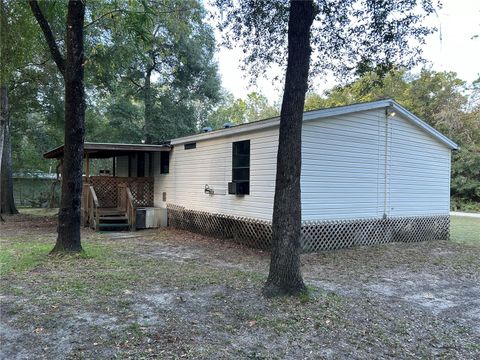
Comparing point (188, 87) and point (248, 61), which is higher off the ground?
point (188, 87)

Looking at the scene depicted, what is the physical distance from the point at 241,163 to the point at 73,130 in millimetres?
3919

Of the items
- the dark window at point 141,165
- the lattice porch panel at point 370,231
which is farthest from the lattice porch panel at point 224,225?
the dark window at point 141,165

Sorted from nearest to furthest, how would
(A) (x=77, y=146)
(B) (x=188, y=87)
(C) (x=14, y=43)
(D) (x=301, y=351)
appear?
(D) (x=301, y=351)
(A) (x=77, y=146)
(C) (x=14, y=43)
(B) (x=188, y=87)

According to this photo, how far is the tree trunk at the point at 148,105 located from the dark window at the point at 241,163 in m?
10.4

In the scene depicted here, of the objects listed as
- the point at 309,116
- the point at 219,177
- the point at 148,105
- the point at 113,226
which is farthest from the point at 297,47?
the point at 148,105

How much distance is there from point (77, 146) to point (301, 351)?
531cm

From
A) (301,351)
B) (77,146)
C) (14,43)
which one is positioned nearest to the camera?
(301,351)

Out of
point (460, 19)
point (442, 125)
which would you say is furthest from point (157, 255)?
point (442, 125)

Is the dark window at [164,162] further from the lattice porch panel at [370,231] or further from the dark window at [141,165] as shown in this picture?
the lattice porch panel at [370,231]

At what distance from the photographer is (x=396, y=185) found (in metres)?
9.66

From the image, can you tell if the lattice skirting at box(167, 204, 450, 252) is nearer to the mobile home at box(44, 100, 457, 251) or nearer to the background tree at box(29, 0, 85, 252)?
the mobile home at box(44, 100, 457, 251)

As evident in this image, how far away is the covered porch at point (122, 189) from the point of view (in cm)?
1127

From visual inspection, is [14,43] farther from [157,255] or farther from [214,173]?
[157,255]

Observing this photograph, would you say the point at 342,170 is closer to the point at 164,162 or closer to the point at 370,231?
the point at 370,231
